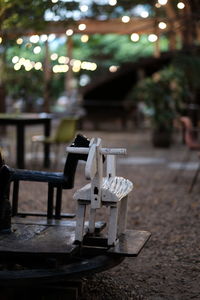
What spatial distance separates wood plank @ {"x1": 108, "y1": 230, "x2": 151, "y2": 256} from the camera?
404 cm

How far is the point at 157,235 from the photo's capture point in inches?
246

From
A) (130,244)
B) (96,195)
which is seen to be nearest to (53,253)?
(96,195)

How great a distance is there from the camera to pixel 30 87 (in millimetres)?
22469

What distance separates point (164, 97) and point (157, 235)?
8.36 meters

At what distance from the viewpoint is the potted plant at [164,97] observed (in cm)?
1433

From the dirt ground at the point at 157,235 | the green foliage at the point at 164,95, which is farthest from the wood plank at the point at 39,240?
the green foliage at the point at 164,95

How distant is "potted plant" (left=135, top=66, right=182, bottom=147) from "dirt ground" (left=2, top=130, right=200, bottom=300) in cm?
212

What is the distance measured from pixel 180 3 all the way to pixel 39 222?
4.41 meters

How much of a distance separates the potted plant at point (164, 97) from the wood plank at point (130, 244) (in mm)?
9909

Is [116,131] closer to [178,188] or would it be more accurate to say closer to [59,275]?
[178,188]

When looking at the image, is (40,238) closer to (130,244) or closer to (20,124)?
(130,244)

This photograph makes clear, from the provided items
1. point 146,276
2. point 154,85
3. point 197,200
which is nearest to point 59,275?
point 146,276

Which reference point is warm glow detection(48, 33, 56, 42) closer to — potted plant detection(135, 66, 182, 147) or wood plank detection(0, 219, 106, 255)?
potted plant detection(135, 66, 182, 147)

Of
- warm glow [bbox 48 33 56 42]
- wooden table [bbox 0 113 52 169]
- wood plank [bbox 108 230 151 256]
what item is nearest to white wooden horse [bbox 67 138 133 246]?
wood plank [bbox 108 230 151 256]
